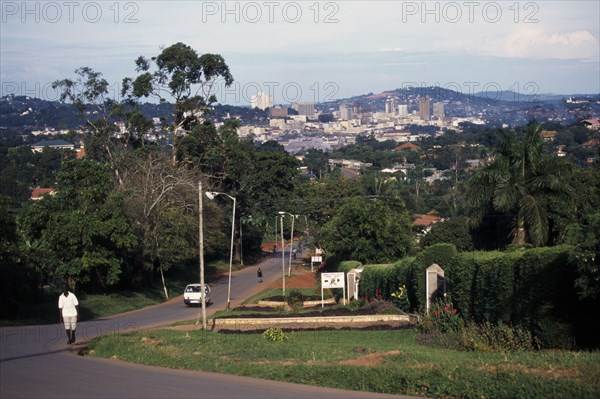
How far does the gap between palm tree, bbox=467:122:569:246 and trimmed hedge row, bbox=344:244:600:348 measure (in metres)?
8.68

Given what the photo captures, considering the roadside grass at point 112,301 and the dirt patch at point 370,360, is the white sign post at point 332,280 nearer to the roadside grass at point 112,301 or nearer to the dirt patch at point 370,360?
the roadside grass at point 112,301

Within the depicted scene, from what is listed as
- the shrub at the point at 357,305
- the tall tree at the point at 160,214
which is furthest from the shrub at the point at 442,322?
the tall tree at the point at 160,214

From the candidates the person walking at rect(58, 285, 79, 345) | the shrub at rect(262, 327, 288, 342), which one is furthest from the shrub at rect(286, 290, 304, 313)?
the person walking at rect(58, 285, 79, 345)

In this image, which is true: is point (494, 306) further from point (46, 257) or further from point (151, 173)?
point (151, 173)

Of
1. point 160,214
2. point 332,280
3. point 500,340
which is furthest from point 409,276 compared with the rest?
point 160,214

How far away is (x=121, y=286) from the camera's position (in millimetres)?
51688

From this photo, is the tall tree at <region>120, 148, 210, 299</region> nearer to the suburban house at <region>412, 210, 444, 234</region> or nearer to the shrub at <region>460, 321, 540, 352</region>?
the shrub at <region>460, 321, 540, 352</region>

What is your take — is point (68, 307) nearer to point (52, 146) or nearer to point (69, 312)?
point (69, 312)

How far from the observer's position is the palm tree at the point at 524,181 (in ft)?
109

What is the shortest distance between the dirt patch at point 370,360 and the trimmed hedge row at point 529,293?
13.7ft

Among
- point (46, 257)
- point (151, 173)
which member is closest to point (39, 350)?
point (46, 257)

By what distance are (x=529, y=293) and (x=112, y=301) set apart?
31382 millimetres

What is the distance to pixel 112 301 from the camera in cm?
4631

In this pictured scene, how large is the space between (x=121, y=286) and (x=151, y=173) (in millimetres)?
8238
